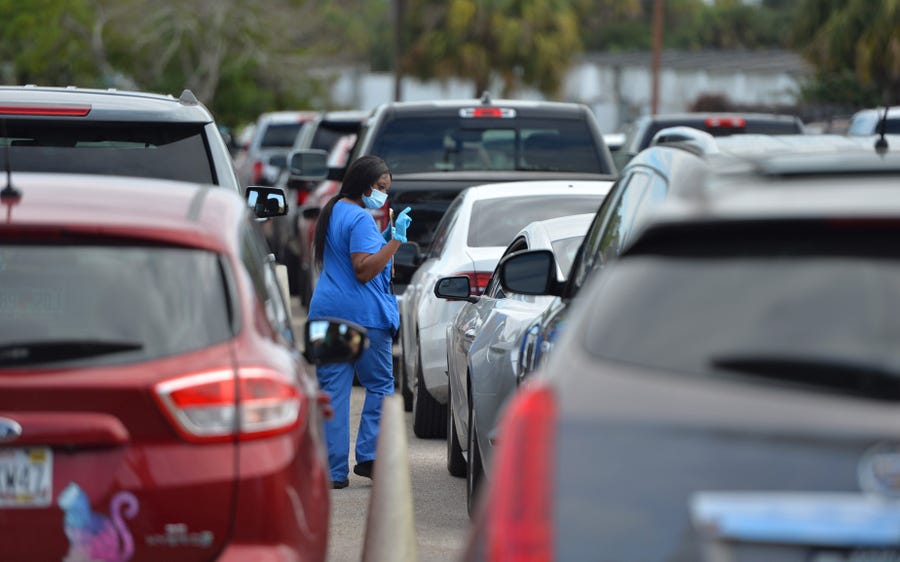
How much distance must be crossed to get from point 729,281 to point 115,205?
2.06 metres

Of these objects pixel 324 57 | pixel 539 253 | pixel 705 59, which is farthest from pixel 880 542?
pixel 705 59

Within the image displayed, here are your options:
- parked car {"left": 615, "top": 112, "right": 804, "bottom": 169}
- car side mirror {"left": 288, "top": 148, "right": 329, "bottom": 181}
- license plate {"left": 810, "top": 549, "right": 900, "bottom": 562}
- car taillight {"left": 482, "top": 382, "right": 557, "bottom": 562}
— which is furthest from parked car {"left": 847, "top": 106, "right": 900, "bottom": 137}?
license plate {"left": 810, "top": 549, "right": 900, "bottom": 562}

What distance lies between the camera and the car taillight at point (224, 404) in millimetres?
4586

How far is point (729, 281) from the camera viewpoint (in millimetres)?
3596

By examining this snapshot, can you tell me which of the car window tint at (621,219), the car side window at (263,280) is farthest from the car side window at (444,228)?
the car side window at (263,280)

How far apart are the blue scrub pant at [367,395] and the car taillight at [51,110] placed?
6.24 feet

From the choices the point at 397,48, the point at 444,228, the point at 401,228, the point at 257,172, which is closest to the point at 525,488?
the point at 401,228

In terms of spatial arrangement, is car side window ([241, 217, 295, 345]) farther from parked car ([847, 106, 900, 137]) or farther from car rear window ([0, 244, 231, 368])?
parked car ([847, 106, 900, 137])

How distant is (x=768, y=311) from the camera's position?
353 cm

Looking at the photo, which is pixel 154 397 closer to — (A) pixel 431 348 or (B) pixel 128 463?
(B) pixel 128 463

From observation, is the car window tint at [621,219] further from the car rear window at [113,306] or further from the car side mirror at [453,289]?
the car side mirror at [453,289]

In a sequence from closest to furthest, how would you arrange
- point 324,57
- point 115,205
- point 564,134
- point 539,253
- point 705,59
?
point 115,205
point 539,253
point 564,134
point 324,57
point 705,59

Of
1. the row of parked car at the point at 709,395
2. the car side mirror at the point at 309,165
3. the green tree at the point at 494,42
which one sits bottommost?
the green tree at the point at 494,42

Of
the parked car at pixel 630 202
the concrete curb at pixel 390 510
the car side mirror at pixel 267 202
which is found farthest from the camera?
the car side mirror at pixel 267 202
